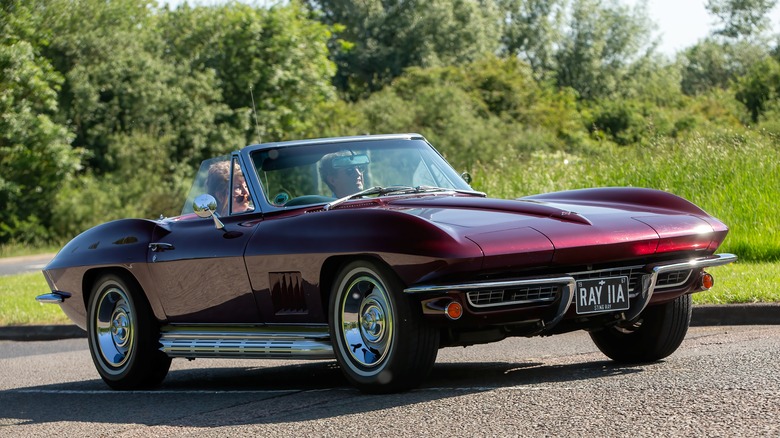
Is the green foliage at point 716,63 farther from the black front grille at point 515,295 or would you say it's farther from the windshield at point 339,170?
the black front grille at point 515,295

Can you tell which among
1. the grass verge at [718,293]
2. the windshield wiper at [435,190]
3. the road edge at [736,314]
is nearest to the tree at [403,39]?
the grass verge at [718,293]

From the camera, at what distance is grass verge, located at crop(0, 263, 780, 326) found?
393 inches

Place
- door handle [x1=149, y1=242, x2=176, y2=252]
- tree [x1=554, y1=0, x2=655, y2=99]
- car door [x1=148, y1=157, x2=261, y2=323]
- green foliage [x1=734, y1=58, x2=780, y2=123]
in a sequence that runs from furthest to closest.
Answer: tree [x1=554, y1=0, x2=655, y2=99] < green foliage [x1=734, y1=58, x2=780, y2=123] < door handle [x1=149, y1=242, x2=176, y2=252] < car door [x1=148, y1=157, x2=261, y2=323]

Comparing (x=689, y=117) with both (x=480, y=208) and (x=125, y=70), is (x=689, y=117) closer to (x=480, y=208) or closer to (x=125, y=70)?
(x=125, y=70)

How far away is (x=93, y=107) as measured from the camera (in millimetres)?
38781

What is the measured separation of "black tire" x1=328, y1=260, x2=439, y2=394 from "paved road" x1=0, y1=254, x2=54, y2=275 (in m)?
19.3

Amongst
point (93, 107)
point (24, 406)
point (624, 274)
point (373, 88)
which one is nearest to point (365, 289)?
point (624, 274)

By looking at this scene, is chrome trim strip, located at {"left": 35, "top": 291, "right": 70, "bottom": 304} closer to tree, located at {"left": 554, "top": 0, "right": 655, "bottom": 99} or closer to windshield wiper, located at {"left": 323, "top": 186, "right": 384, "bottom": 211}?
windshield wiper, located at {"left": 323, "top": 186, "right": 384, "bottom": 211}

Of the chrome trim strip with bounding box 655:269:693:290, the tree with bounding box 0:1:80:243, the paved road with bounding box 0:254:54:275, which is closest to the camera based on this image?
the chrome trim strip with bounding box 655:269:693:290

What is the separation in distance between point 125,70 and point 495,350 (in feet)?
108

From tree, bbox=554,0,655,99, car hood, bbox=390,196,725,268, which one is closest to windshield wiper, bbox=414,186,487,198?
car hood, bbox=390,196,725,268

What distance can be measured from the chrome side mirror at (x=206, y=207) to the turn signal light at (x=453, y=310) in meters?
2.17

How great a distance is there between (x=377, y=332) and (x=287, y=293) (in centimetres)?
83

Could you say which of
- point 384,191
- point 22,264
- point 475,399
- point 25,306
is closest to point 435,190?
point 384,191
